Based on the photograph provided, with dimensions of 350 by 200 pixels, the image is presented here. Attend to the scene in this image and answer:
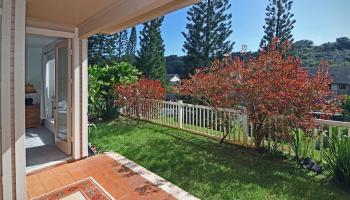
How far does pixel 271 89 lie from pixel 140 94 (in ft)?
17.0

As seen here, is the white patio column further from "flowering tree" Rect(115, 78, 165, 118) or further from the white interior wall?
the white interior wall

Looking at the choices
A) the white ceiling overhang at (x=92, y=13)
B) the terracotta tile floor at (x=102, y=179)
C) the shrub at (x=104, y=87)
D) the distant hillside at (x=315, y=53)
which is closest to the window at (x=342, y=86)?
the distant hillside at (x=315, y=53)

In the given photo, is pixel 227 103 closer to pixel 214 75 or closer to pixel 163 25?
pixel 214 75

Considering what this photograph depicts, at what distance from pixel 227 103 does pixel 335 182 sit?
2404 millimetres

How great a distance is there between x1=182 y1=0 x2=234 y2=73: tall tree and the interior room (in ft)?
43.0

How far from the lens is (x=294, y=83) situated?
4031mm

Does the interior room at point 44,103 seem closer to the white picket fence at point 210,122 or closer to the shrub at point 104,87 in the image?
the shrub at point 104,87

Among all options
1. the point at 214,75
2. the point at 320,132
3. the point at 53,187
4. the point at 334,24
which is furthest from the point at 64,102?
the point at 334,24

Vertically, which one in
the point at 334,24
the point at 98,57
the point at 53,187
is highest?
the point at 334,24

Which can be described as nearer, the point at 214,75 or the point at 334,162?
the point at 334,162

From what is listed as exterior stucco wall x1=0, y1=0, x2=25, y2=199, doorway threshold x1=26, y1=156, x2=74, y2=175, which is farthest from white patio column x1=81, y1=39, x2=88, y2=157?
exterior stucco wall x1=0, y1=0, x2=25, y2=199

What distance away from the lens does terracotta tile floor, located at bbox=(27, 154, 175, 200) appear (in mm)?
3098

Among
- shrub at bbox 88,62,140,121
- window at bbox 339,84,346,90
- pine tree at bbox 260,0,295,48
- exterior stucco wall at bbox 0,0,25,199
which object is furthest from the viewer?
window at bbox 339,84,346,90

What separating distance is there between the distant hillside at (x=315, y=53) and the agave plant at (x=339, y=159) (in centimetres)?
1685
